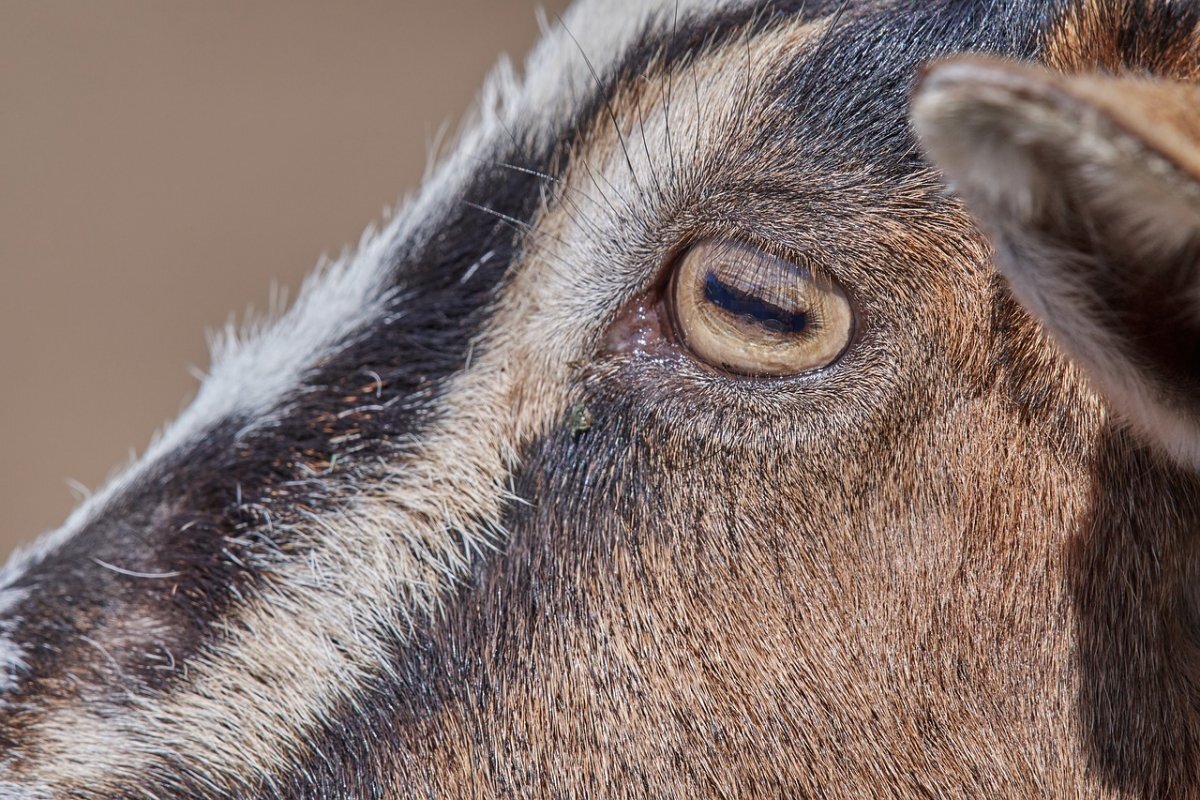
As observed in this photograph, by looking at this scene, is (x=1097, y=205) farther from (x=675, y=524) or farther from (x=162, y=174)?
(x=162, y=174)

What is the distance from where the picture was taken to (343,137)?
35.0ft

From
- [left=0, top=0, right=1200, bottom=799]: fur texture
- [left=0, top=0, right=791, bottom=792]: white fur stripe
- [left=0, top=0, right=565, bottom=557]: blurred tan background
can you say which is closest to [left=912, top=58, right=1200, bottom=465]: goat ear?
[left=0, top=0, right=1200, bottom=799]: fur texture

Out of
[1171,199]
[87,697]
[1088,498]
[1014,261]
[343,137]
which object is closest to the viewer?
[1171,199]

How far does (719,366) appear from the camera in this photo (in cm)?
238

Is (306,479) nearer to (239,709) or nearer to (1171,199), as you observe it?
(239,709)

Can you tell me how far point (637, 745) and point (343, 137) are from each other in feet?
29.5

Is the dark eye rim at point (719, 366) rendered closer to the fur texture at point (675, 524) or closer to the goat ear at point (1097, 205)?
the fur texture at point (675, 524)

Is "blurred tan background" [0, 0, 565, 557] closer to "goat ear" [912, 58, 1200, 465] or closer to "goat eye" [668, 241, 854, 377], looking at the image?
"goat eye" [668, 241, 854, 377]

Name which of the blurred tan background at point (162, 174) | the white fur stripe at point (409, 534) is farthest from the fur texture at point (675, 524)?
the blurred tan background at point (162, 174)

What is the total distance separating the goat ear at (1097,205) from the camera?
1.39 m

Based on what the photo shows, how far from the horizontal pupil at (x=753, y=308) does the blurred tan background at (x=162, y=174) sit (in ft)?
23.5

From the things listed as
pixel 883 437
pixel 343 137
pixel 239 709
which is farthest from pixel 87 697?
pixel 343 137

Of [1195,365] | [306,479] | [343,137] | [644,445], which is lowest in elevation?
[1195,365]

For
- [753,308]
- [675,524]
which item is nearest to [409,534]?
[675,524]
